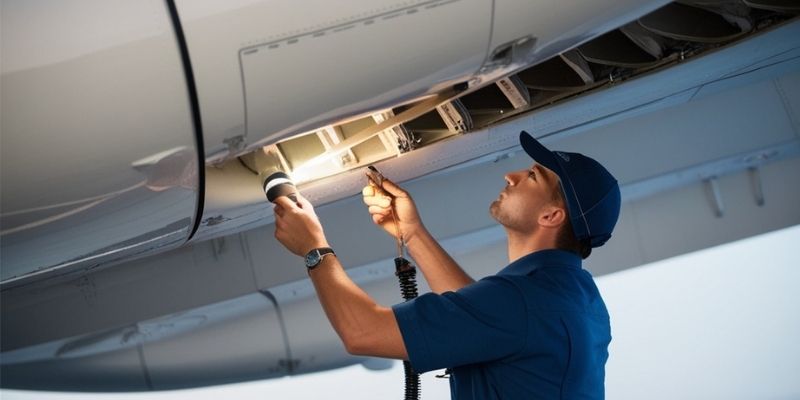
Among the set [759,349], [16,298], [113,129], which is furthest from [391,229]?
[759,349]

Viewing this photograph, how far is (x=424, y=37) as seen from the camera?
8.17ft

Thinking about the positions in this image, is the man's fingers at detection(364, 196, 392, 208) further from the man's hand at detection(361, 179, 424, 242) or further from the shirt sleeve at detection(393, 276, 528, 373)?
the shirt sleeve at detection(393, 276, 528, 373)

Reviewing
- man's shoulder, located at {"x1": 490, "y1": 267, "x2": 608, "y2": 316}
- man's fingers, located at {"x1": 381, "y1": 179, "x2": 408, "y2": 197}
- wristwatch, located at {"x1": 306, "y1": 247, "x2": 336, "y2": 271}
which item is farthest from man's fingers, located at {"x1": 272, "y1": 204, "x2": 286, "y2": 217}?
man's shoulder, located at {"x1": 490, "y1": 267, "x2": 608, "y2": 316}

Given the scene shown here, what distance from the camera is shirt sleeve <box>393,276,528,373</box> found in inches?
90.3

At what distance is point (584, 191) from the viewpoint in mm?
2643

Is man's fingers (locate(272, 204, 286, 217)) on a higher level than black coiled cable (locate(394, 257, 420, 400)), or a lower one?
higher

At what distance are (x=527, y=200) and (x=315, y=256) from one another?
57 cm

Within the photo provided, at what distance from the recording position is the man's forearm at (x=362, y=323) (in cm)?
230

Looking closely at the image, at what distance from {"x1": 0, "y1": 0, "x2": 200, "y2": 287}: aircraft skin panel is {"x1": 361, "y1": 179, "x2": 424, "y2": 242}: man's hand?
0.51 m

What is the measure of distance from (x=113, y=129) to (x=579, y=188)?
1.07 meters

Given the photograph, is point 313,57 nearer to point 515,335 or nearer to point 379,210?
point 379,210

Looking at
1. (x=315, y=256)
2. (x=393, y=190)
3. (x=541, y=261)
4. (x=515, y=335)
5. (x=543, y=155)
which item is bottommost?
(x=515, y=335)

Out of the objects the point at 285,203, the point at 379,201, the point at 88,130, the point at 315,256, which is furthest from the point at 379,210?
the point at 88,130

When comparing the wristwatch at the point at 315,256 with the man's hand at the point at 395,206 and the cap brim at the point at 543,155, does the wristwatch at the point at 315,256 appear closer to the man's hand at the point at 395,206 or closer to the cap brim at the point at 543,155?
the man's hand at the point at 395,206
